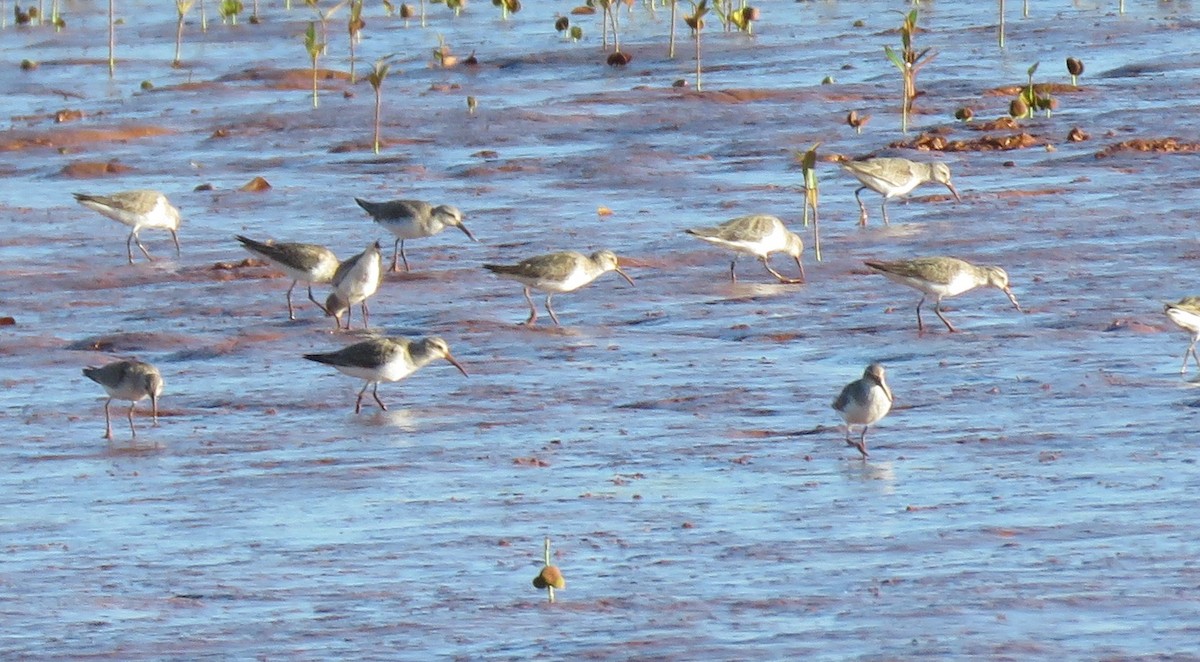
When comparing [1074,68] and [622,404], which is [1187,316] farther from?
[1074,68]

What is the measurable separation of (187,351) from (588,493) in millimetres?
5087

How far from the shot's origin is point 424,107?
88.0ft

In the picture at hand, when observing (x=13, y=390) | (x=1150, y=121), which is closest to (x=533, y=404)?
(x=13, y=390)

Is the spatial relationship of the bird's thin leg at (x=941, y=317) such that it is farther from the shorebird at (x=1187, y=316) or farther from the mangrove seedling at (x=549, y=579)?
the mangrove seedling at (x=549, y=579)

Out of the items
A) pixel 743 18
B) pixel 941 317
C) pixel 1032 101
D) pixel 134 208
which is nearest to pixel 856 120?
pixel 1032 101

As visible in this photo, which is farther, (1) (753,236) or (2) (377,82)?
(2) (377,82)

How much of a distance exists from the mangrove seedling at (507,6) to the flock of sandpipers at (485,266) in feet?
52.7

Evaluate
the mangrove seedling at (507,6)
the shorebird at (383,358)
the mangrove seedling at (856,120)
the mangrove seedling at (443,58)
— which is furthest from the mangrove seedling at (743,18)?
the shorebird at (383,358)

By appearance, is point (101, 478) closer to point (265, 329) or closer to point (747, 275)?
point (265, 329)

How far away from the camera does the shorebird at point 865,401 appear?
11.3 m

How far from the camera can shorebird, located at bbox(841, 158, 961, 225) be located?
60.3ft

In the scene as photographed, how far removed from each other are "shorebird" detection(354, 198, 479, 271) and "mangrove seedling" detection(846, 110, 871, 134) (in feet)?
18.8

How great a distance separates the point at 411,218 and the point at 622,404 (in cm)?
500

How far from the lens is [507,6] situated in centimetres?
3547
